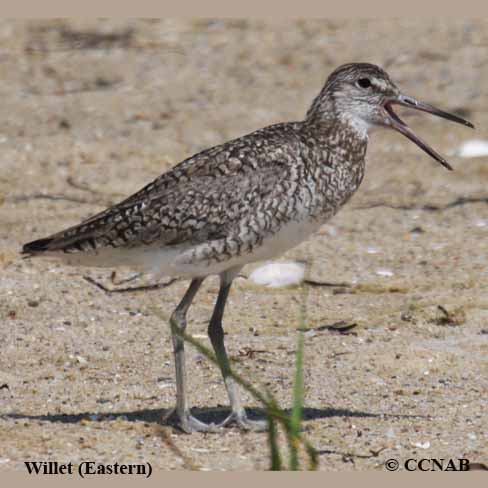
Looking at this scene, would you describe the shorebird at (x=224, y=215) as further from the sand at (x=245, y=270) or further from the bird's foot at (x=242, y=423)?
the sand at (x=245, y=270)

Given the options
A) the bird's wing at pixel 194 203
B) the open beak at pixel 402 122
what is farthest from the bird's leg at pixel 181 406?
the open beak at pixel 402 122

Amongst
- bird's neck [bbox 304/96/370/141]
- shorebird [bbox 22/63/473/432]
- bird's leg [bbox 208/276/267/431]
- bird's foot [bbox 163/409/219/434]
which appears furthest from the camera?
bird's neck [bbox 304/96/370/141]

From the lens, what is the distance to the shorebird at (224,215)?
6.49 m

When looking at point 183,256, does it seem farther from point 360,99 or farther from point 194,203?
point 360,99

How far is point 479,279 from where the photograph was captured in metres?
8.55

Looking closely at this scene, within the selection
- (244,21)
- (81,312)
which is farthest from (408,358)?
(244,21)

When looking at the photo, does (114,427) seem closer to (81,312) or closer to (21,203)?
(81,312)

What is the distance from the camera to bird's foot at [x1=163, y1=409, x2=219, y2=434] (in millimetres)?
6641

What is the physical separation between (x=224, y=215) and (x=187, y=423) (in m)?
1.04

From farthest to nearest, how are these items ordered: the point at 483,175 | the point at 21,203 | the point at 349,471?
the point at 483,175, the point at 21,203, the point at 349,471

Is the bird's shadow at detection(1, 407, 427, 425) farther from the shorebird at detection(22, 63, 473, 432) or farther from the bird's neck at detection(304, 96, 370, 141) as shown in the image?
the bird's neck at detection(304, 96, 370, 141)

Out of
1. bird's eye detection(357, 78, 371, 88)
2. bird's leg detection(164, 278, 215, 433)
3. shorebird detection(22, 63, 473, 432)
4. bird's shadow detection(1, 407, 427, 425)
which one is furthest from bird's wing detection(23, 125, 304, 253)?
bird's shadow detection(1, 407, 427, 425)

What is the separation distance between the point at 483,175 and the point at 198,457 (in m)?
5.16

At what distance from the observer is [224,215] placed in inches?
255
